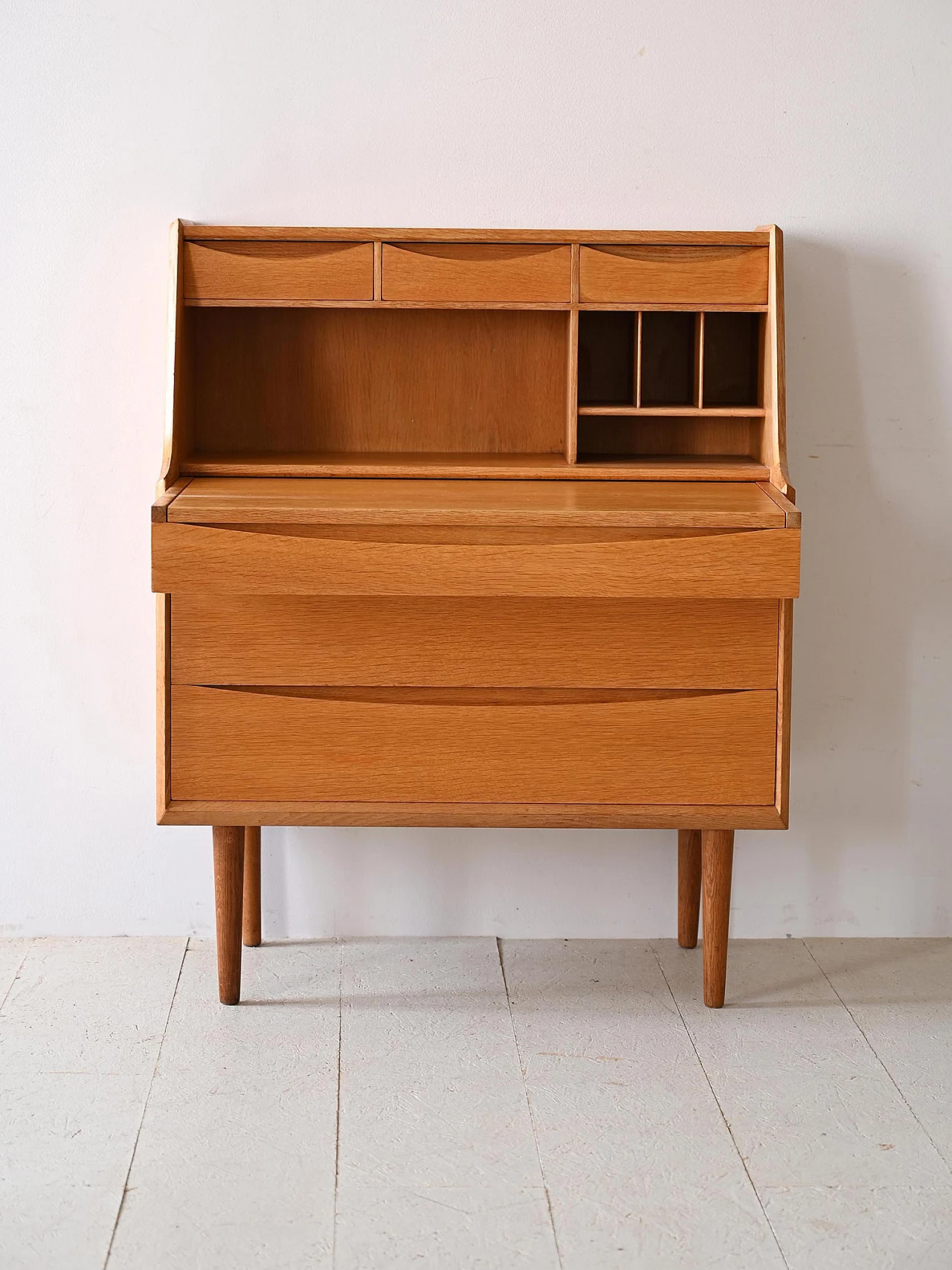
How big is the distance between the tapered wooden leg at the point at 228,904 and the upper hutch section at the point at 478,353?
0.63 metres

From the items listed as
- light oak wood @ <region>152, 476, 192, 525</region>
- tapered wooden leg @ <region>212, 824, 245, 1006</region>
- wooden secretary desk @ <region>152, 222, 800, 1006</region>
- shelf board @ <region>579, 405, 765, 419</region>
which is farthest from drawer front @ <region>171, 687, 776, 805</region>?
shelf board @ <region>579, 405, 765, 419</region>

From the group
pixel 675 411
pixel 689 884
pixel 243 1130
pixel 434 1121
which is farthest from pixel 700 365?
pixel 243 1130

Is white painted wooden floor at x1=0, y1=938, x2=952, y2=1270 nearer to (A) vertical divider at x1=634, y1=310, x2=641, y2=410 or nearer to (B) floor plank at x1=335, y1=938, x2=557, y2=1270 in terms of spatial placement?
(B) floor plank at x1=335, y1=938, x2=557, y2=1270

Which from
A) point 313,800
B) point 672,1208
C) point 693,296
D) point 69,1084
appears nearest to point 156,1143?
point 69,1084

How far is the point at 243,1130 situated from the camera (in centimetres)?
185

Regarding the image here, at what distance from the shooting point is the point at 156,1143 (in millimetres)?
1818

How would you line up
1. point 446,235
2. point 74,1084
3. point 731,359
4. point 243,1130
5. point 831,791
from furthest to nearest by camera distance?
1. point 831,791
2. point 731,359
3. point 446,235
4. point 74,1084
5. point 243,1130

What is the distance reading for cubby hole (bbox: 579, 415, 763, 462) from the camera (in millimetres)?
2402

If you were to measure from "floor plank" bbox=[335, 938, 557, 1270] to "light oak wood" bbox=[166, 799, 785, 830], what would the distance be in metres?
0.38

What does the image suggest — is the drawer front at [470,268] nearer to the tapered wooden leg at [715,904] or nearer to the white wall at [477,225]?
the white wall at [477,225]

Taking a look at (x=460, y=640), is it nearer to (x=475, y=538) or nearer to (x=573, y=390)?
(x=475, y=538)

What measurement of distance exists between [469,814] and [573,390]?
0.77 metres

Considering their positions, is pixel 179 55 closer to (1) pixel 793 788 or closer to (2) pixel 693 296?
(2) pixel 693 296

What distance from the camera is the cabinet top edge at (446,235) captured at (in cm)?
218
